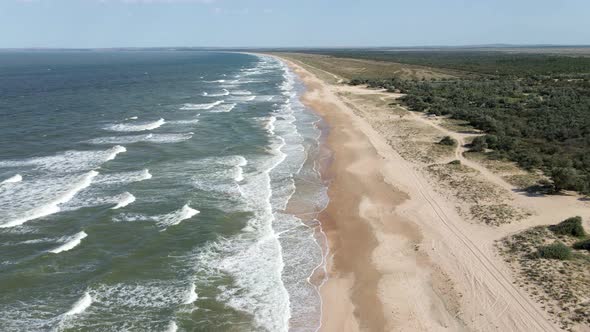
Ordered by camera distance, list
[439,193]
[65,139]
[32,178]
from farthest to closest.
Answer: [65,139] → [32,178] → [439,193]

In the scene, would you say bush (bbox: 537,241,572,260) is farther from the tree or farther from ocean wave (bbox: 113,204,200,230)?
ocean wave (bbox: 113,204,200,230)

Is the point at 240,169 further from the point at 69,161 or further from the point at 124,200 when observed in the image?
the point at 69,161

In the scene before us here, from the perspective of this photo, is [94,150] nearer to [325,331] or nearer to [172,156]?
[172,156]

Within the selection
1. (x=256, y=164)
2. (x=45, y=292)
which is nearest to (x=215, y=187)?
(x=256, y=164)

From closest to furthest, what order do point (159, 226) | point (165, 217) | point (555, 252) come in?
point (555, 252) → point (159, 226) → point (165, 217)

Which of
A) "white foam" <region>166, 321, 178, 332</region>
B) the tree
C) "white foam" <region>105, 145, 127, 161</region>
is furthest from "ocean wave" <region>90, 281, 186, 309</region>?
the tree

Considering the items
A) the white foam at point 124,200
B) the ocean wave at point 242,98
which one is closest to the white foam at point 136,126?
the white foam at point 124,200

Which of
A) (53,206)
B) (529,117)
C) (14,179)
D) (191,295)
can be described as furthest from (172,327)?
(529,117)
